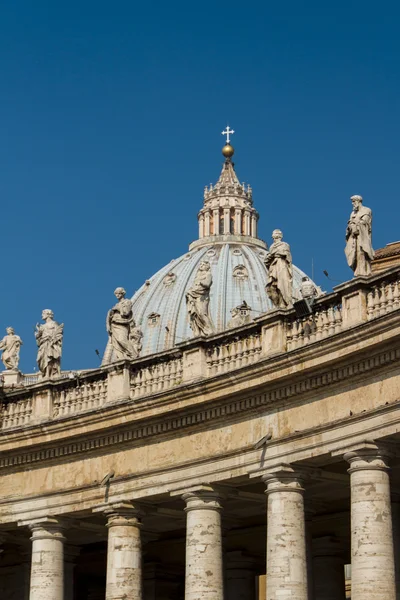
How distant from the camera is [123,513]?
48.6 metres

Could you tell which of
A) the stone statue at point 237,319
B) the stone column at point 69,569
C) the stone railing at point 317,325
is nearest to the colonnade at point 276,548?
the stone column at point 69,569

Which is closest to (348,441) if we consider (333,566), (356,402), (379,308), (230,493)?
(356,402)

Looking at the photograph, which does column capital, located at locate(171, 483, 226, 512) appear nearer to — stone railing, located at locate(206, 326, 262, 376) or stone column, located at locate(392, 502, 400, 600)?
stone railing, located at locate(206, 326, 262, 376)

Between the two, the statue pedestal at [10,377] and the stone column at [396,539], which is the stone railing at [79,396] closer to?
the statue pedestal at [10,377]

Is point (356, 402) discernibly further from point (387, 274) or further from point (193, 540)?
point (193, 540)

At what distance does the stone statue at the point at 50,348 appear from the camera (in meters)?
53.5

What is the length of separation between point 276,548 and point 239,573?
1298 cm

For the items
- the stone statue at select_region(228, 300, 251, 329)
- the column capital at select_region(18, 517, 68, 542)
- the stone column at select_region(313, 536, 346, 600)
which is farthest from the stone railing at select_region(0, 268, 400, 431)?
the stone column at select_region(313, 536, 346, 600)

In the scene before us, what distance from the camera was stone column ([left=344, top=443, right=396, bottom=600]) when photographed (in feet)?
129

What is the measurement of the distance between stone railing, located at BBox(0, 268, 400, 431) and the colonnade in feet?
11.6

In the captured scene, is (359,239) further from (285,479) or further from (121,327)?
(121,327)

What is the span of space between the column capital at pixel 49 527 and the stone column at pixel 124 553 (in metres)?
2.53

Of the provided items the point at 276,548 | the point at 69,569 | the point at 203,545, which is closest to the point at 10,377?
the point at 69,569

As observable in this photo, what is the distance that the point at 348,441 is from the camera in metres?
41.0
